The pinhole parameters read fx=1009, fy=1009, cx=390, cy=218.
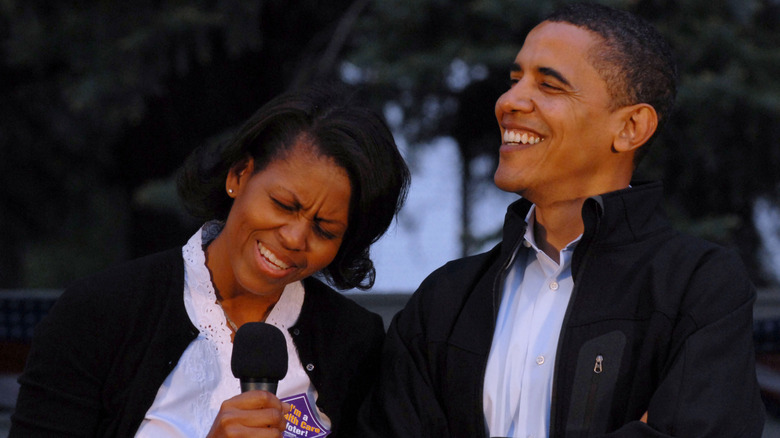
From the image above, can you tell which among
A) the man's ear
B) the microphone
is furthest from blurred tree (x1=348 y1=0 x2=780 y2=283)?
the microphone

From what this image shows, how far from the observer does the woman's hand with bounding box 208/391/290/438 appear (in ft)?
6.93

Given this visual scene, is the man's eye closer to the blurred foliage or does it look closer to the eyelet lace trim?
the eyelet lace trim

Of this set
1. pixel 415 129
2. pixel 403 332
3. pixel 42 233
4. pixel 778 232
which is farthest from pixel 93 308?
pixel 42 233

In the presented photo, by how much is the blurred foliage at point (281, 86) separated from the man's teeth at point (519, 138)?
8.89 ft

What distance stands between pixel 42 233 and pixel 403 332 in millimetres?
5792

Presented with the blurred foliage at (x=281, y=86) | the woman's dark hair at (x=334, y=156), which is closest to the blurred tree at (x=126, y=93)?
the blurred foliage at (x=281, y=86)

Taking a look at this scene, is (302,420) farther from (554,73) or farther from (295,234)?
(554,73)

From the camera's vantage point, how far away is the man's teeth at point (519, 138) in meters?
2.76

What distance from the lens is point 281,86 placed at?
755 cm

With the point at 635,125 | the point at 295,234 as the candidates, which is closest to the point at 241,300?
the point at 295,234

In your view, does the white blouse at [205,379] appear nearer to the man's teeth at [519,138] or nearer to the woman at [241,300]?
the woman at [241,300]

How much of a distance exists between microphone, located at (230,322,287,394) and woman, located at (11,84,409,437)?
0.28 metres

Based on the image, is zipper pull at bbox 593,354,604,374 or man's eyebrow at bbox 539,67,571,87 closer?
zipper pull at bbox 593,354,604,374

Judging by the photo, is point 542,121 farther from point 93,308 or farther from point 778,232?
point 778,232
